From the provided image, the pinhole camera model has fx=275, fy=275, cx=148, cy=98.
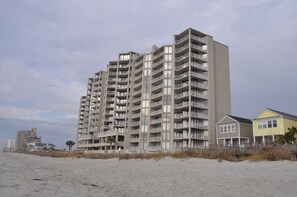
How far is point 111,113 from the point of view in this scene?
4063 inches

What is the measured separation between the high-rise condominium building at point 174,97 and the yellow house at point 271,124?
48.1ft

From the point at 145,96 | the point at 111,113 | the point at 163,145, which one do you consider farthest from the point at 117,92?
the point at 163,145

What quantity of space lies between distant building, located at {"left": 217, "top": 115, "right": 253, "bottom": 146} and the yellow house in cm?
275

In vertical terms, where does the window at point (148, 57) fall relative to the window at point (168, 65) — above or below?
above

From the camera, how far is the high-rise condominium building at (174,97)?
6806 cm

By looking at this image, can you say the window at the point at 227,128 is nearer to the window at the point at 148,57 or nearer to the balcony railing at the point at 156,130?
the balcony railing at the point at 156,130

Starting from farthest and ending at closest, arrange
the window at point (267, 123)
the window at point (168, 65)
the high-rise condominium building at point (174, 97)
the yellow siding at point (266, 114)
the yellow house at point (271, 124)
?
the window at point (168, 65)
the high-rise condominium building at point (174, 97)
the yellow siding at point (266, 114)
the window at point (267, 123)
the yellow house at point (271, 124)

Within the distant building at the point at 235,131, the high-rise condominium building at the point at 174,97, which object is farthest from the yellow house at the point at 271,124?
the high-rise condominium building at the point at 174,97

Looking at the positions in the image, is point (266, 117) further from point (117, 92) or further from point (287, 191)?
point (117, 92)

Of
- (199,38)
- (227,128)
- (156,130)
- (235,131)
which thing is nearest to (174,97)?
(156,130)

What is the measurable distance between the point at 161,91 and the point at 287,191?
68.8 metres

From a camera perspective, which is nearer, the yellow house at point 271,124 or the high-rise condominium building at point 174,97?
the yellow house at point 271,124

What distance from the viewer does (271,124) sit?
50.6 meters

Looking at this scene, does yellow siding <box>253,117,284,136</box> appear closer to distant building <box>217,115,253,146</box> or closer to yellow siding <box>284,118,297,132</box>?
yellow siding <box>284,118,297,132</box>
